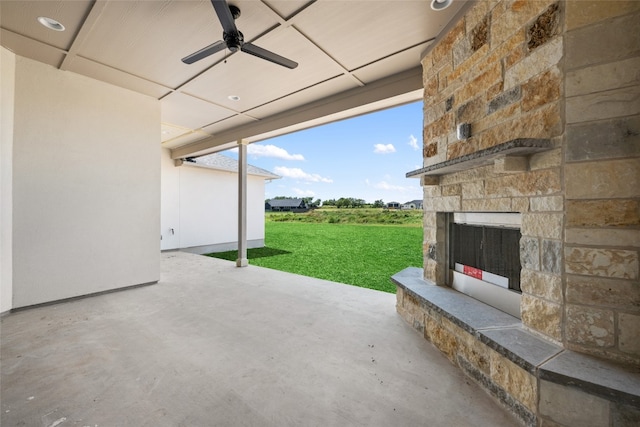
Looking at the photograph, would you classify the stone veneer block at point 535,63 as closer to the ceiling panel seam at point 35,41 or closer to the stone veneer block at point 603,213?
the stone veneer block at point 603,213

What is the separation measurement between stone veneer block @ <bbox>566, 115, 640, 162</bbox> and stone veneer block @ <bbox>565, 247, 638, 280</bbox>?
562mm

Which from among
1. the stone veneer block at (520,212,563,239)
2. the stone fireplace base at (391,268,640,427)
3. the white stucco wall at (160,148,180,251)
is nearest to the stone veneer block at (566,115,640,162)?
the stone veneer block at (520,212,563,239)

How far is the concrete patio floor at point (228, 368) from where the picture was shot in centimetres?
181

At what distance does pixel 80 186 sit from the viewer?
13.5 feet

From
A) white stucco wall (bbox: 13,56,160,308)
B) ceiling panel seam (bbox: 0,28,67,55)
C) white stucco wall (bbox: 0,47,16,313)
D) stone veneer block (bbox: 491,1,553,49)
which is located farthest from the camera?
white stucco wall (bbox: 13,56,160,308)

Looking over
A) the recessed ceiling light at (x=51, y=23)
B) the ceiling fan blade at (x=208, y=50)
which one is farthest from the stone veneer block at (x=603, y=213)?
the recessed ceiling light at (x=51, y=23)

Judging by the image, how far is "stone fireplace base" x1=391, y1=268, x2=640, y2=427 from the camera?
140cm

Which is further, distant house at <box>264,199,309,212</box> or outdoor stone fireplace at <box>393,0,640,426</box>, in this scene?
distant house at <box>264,199,309,212</box>

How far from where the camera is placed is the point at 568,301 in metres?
1.68

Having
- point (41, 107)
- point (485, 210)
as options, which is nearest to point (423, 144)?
point (485, 210)

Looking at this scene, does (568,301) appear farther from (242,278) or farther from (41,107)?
(41,107)

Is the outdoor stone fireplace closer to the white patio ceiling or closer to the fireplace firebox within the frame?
the fireplace firebox

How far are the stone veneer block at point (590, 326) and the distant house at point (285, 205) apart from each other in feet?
93.9

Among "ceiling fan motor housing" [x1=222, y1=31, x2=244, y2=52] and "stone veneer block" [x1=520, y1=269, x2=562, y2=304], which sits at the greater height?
"ceiling fan motor housing" [x1=222, y1=31, x2=244, y2=52]
